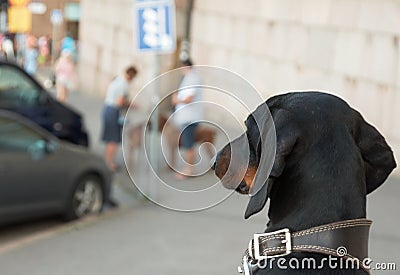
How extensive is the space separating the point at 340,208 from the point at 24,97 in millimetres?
11011

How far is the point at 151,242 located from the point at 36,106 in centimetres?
530

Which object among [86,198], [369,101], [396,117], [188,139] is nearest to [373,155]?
[86,198]

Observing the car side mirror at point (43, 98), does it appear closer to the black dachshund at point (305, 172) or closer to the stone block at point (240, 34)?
the stone block at point (240, 34)

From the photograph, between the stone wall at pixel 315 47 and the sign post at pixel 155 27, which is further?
the stone wall at pixel 315 47

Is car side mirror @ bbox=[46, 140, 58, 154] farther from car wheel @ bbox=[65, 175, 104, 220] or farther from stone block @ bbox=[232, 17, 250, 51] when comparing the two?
stone block @ bbox=[232, 17, 250, 51]

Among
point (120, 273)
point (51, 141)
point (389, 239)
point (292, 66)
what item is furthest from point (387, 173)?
point (292, 66)

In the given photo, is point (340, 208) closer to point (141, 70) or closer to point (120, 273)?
point (120, 273)

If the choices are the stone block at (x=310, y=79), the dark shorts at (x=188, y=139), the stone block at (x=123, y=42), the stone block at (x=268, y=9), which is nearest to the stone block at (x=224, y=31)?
the stone block at (x=268, y=9)

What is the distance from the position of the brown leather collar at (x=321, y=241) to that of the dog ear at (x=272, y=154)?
0.36 ft

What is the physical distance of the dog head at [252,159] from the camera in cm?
217

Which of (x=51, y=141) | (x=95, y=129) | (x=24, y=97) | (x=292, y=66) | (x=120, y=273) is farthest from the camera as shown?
(x=95, y=129)

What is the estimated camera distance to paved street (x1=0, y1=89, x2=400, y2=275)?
6977 mm

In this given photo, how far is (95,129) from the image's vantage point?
16.9 m

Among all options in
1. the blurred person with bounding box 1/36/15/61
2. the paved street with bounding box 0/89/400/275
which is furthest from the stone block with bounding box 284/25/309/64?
the blurred person with bounding box 1/36/15/61
